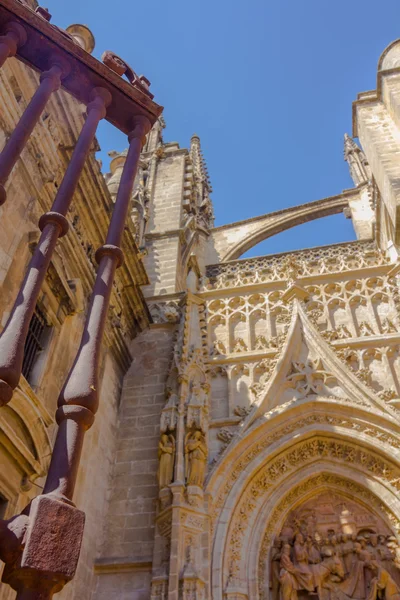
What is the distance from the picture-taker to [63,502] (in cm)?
227

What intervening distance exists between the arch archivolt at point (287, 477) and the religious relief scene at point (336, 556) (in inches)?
8.7

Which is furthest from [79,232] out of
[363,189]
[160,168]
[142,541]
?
[363,189]

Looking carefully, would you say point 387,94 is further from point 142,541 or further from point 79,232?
point 142,541

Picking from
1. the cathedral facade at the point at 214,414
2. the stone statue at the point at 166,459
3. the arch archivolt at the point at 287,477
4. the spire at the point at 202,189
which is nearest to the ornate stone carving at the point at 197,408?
the cathedral facade at the point at 214,414

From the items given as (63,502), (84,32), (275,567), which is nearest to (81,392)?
(63,502)

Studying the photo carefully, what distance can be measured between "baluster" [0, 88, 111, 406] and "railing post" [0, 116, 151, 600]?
308mm

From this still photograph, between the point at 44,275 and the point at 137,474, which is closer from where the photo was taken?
the point at 44,275

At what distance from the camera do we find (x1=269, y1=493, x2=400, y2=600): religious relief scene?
757 centimetres

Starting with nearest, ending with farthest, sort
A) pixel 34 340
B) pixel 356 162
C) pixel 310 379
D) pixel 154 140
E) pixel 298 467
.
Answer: pixel 34 340
pixel 298 467
pixel 310 379
pixel 154 140
pixel 356 162

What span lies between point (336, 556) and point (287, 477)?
1265 mm

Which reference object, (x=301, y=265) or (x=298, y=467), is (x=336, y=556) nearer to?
(x=298, y=467)

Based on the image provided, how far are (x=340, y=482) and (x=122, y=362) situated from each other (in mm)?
4247

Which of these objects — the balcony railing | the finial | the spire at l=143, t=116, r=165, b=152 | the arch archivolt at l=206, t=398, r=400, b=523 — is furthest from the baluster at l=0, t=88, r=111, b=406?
the spire at l=143, t=116, r=165, b=152

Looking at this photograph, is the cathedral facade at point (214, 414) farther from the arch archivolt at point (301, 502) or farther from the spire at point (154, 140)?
the spire at point (154, 140)
